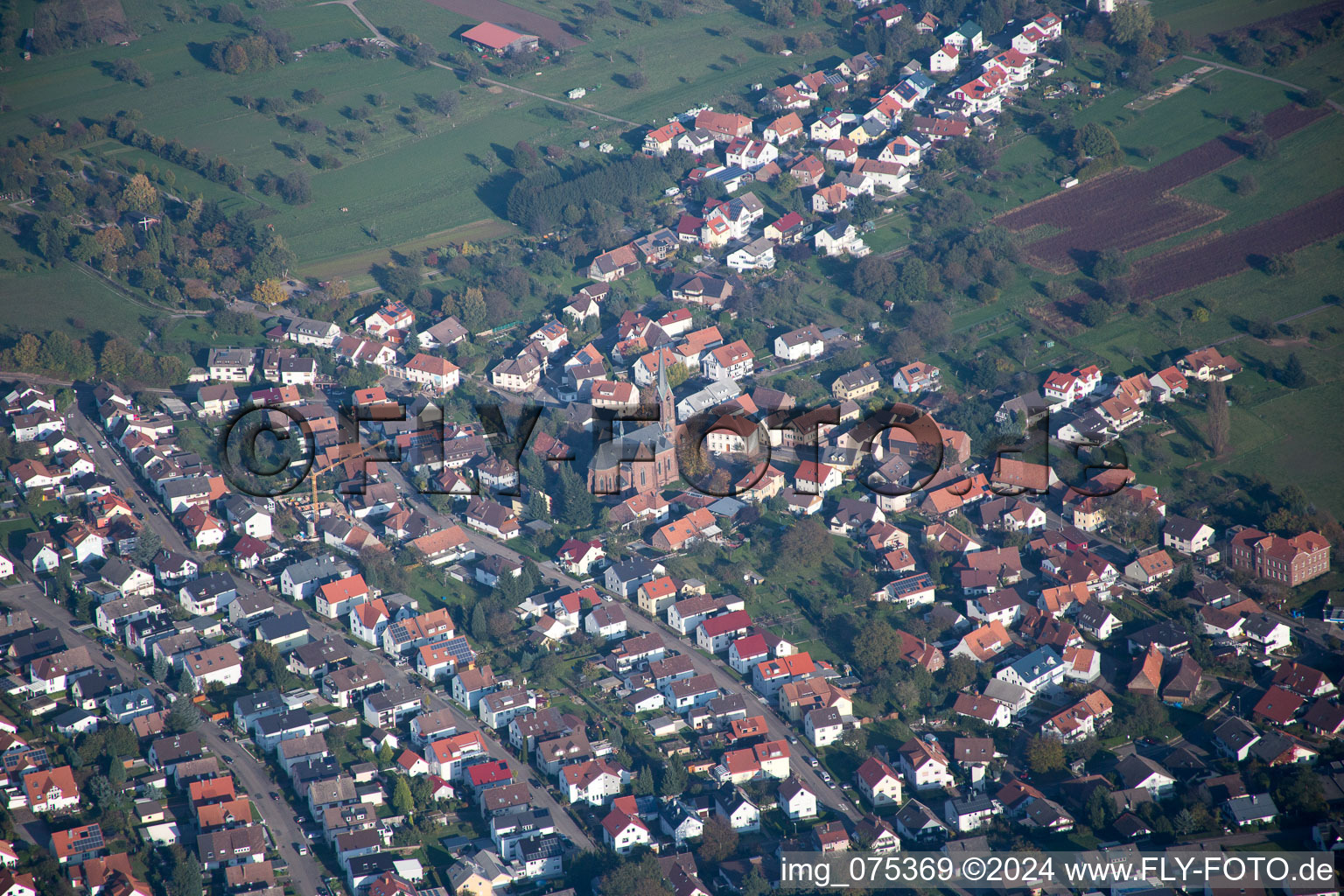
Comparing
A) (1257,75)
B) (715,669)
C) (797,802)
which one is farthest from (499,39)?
(797,802)

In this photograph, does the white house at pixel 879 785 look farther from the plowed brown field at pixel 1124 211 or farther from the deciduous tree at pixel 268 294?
the deciduous tree at pixel 268 294

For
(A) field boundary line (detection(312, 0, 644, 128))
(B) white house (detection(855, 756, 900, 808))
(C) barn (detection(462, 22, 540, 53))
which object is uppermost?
(C) barn (detection(462, 22, 540, 53))

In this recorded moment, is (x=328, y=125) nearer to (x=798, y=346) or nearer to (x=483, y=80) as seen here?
(x=483, y=80)

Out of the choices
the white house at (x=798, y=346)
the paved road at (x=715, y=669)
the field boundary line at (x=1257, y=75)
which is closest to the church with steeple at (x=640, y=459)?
the paved road at (x=715, y=669)

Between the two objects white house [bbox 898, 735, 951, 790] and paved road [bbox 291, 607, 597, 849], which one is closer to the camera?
paved road [bbox 291, 607, 597, 849]

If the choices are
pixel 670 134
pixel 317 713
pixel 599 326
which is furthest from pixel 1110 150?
pixel 317 713

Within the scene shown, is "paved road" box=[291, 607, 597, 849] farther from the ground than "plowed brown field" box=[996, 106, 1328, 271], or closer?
closer

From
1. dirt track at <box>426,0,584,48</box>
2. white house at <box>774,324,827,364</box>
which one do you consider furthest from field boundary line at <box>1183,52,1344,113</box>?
dirt track at <box>426,0,584,48</box>

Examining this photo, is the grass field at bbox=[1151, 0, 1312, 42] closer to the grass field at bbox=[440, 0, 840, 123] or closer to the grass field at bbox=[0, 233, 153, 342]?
the grass field at bbox=[440, 0, 840, 123]
